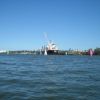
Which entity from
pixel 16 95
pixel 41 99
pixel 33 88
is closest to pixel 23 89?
pixel 33 88

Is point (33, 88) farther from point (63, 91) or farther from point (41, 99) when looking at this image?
point (41, 99)

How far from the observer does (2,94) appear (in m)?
15.6

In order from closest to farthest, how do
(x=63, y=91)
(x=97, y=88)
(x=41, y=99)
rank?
1. (x=41, y=99)
2. (x=63, y=91)
3. (x=97, y=88)

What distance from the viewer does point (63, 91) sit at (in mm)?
16844

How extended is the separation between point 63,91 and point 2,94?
379 centimetres

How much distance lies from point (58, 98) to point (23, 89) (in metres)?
3.21

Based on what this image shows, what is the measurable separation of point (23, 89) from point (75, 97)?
150 inches

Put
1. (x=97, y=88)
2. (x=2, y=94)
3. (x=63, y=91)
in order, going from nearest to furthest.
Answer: (x=2, y=94) < (x=63, y=91) < (x=97, y=88)

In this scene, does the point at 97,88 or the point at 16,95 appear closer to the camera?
the point at 16,95

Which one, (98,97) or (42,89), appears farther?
(42,89)

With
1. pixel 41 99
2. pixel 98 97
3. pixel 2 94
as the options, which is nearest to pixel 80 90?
pixel 98 97

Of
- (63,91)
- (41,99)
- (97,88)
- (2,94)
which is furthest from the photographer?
(97,88)

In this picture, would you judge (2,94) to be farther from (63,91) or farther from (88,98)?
(88,98)

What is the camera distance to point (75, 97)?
1516 centimetres
